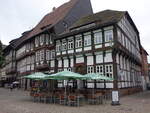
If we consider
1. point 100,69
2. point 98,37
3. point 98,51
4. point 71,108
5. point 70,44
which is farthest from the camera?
point 70,44

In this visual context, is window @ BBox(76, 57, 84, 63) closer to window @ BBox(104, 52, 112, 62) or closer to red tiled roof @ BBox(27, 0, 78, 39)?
window @ BBox(104, 52, 112, 62)

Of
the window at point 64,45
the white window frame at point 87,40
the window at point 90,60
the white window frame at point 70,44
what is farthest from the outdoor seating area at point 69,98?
the window at point 64,45

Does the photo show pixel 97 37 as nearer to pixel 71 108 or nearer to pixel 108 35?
pixel 108 35

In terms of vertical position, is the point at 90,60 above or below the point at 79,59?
below

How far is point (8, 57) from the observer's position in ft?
144

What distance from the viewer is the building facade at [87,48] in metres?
18.7

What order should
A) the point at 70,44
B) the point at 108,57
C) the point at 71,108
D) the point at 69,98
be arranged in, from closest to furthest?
the point at 71,108 < the point at 69,98 < the point at 108,57 < the point at 70,44

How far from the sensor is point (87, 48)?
20469 mm

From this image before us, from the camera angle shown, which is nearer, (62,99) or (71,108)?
(71,108)

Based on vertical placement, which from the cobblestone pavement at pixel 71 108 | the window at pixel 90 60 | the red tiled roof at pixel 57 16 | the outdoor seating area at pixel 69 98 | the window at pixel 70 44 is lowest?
the cobblestone pavement at pixel 71 108

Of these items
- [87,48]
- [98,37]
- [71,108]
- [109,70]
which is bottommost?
[71,108]

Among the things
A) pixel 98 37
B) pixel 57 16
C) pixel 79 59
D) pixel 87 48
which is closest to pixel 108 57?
pixel 98 37

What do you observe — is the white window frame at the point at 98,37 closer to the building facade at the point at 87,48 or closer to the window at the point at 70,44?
the building facade at the point at 87,48

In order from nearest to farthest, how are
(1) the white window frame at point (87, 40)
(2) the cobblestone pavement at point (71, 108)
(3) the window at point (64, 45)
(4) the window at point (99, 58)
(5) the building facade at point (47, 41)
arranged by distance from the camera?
(2) the cobblestone pavement at point (71, 108) → (4) the window at point (99, 58) → (1) the white window frame at point (87, 40) → (3) the window at point (64, 45) → (5) the building facade at point (47, 41)
